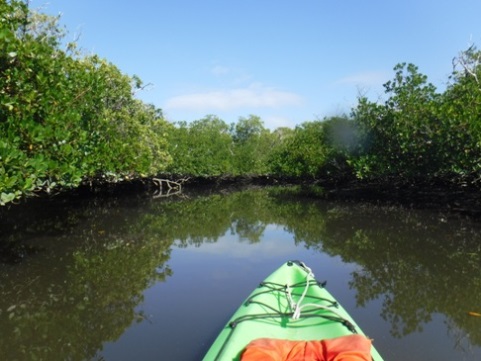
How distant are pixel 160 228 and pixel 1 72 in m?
7.28

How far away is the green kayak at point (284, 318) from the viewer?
144 inches

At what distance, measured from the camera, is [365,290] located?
684cm

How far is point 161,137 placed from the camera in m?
20.7

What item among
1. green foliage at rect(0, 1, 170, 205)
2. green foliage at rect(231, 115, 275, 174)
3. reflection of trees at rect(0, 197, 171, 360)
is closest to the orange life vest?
reflection of trees at rect(0, 197, 171, 360)

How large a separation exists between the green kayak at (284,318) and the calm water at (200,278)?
778mm

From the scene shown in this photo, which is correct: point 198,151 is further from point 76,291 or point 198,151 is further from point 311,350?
point 311,350

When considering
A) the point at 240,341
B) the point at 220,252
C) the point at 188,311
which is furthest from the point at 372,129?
the point at 240,341

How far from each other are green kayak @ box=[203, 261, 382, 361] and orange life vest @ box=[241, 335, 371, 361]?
177 millimetres

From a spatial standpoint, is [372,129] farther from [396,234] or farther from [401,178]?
[396,234]

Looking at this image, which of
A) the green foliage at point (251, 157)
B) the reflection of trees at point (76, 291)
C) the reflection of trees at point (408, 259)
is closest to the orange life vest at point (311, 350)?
the reflection of trees at point (408, 259)

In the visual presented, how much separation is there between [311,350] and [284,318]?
1065 millimetres

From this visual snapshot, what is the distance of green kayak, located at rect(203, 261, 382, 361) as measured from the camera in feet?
12.0

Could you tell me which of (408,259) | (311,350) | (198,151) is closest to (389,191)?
(198,151)

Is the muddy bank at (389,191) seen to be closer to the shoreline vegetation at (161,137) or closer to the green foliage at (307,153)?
the shoreline vegetation at (161,137)
